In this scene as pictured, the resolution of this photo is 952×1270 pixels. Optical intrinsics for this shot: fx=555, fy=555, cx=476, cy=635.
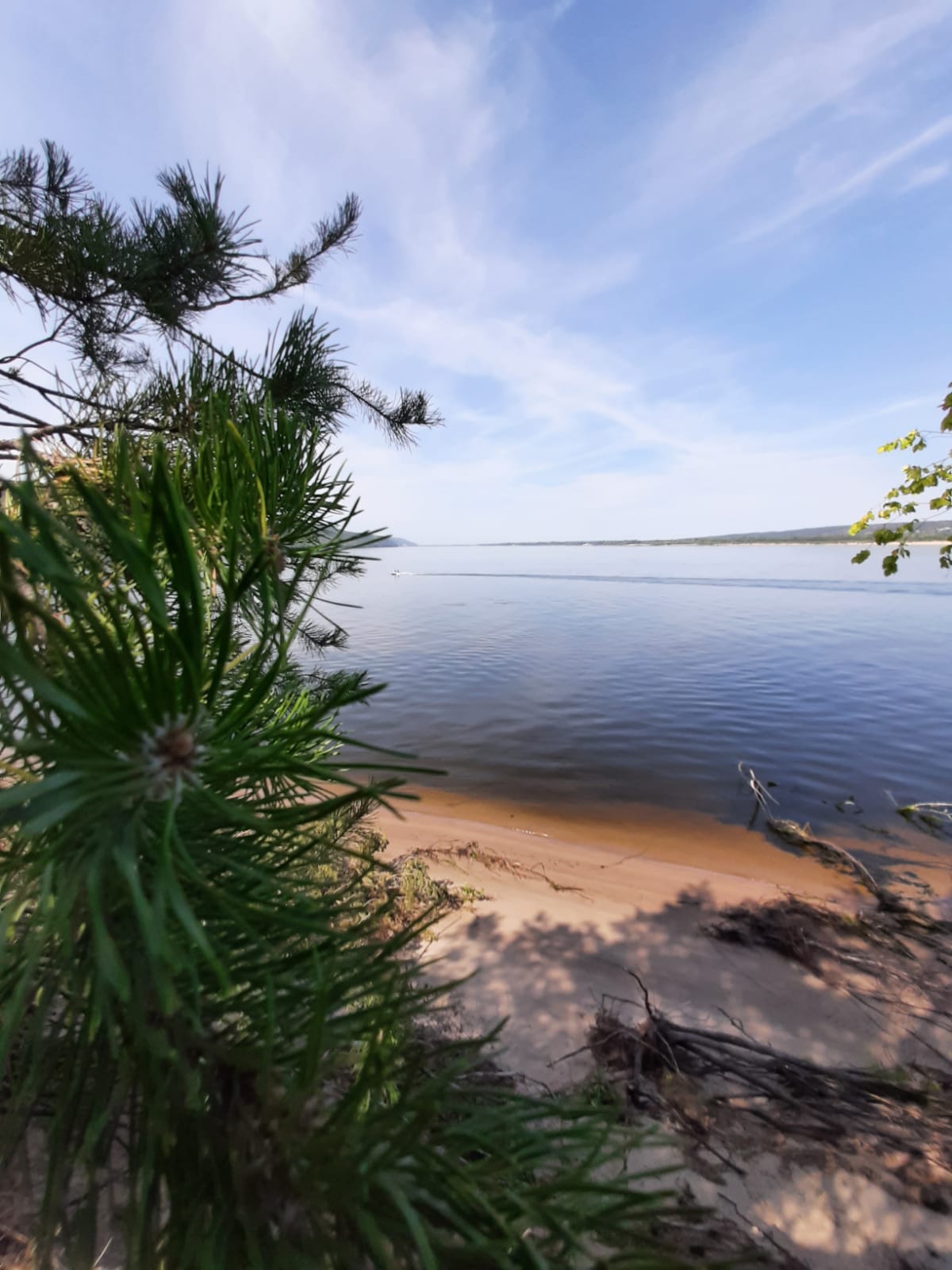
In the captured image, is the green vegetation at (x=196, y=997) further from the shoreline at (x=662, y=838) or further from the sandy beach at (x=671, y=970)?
the shoreline at (x=662, y=838)

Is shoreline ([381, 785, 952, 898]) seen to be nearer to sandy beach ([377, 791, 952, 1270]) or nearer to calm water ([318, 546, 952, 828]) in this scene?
sandy beach ([377, 791, 952, 1270])

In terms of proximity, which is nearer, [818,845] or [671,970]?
[671,970]

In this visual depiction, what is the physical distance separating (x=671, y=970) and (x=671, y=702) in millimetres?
8835

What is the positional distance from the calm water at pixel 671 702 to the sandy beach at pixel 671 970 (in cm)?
150

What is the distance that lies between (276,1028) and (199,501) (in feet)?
2.09

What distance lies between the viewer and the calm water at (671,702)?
847 cm

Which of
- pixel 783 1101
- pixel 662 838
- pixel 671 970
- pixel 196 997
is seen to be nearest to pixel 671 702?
pixel 662 838

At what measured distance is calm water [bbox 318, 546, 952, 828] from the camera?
847 centimetres

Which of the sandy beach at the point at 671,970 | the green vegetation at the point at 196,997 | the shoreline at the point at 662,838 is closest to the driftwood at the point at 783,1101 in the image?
the sandy beach at the point at 671,970

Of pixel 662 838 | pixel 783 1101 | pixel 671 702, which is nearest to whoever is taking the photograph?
pixel 783 1101

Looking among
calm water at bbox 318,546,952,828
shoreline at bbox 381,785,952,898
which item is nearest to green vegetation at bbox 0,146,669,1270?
calm water at bbox 318,546,952,828

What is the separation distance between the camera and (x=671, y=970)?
363 centimetres

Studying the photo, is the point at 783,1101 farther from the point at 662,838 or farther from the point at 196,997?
the point at 662,838

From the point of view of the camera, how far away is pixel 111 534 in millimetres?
396
